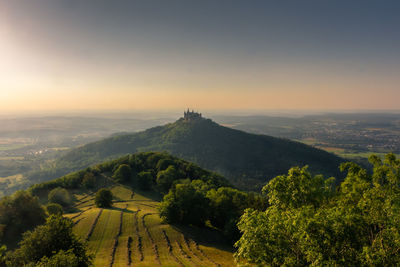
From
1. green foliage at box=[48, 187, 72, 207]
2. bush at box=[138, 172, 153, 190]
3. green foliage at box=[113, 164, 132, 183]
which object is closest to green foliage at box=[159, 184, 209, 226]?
bush at box=[138, 172, 153, 190]

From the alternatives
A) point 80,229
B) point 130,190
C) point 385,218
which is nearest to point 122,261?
point 80,229

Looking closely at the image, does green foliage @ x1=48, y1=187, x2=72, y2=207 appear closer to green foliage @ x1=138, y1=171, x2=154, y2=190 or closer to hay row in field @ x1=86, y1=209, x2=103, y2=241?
hay row in field @ x1=86, y1=209, x2=103, y2=241

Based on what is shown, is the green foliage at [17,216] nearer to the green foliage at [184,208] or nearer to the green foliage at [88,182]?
the green foliage at [184,208]

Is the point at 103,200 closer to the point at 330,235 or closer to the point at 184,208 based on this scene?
the point at 184,208

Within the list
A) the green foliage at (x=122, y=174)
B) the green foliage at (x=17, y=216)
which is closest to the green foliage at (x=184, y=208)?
the green foliage at (x=17, y=216)

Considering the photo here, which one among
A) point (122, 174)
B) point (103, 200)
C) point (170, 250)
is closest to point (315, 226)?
point (170, 250)

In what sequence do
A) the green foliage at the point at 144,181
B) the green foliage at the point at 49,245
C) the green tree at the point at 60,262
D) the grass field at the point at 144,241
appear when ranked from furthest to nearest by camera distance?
the green foliage at the point at 144,181 < the grass field at the point at 144,241 < the green foliage at the point at 49,245 < the green tree at the point at 60,262

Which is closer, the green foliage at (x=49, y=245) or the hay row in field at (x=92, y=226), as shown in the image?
the green foliage at (x=49, y=245)
